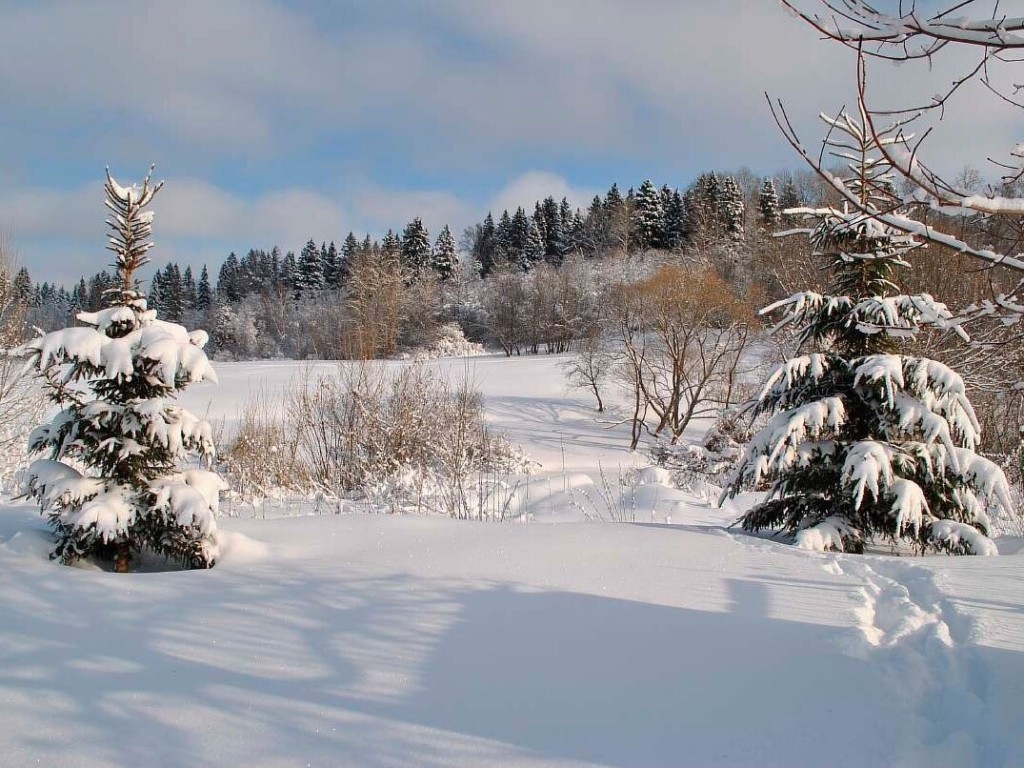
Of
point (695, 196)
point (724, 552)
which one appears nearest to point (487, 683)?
point (724, 552)

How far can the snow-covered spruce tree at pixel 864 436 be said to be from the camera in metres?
4.66

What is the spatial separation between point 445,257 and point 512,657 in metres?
45.3

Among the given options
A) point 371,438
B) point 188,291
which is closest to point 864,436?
point 371,438

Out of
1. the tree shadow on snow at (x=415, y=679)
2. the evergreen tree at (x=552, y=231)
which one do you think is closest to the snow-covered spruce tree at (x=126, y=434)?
the tree shadow on snow at (x=415, y=679)

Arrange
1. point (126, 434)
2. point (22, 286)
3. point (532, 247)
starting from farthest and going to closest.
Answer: point (532, 247)
point (22, 286)
point (126, 434)

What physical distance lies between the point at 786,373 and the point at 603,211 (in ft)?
162

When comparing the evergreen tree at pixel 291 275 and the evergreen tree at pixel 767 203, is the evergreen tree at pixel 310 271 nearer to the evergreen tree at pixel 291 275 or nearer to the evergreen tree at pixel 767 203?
the evergreen tree at pixel 291 275

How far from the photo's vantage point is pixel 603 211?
52156 mm

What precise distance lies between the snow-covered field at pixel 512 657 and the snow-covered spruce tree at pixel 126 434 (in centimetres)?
29

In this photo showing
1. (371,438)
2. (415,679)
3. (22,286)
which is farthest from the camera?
(22,286)

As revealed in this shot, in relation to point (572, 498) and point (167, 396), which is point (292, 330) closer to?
point (572, 498)

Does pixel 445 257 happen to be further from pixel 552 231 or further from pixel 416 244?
pixel 552 231

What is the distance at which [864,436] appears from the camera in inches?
206

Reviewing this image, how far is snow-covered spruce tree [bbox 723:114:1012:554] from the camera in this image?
4.66 metres
